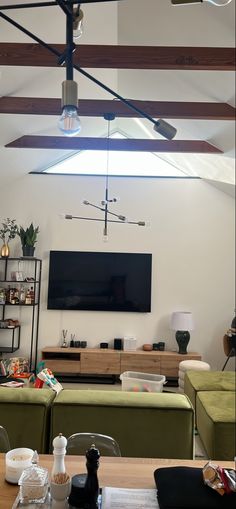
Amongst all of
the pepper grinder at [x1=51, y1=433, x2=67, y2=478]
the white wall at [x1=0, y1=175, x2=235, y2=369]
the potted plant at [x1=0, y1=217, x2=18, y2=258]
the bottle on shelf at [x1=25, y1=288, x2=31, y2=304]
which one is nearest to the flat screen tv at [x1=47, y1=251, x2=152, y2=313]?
the white wall at [x1=0, y1=175, x2=235, y2=369]

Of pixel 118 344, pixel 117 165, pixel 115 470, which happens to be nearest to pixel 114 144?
pixel 117 165

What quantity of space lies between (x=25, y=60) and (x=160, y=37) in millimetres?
755

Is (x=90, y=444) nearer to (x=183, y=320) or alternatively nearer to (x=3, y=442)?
(x=3, y=442)

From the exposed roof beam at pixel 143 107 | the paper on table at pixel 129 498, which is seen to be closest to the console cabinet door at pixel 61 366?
the paper on table at pixel 129 498

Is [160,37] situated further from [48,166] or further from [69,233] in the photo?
[69,233]

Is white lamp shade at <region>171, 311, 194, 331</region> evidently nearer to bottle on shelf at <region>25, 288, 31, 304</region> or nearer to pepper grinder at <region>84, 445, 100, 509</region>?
bottle on shelf at <region>25, 288, 31, 304</region>

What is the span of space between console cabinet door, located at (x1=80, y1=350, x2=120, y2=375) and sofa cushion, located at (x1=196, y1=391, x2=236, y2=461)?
627 millimetres

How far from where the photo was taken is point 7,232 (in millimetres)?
1504

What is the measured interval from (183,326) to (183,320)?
100 millimetres

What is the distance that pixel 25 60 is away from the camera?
1.87 meters

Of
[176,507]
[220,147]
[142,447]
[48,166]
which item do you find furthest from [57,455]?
[220,147]

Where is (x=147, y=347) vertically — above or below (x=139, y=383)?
above

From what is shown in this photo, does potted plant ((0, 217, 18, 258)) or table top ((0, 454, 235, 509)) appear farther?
potted plant ((0, 217, 18, 258))

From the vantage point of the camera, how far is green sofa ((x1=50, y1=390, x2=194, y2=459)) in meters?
1.59
